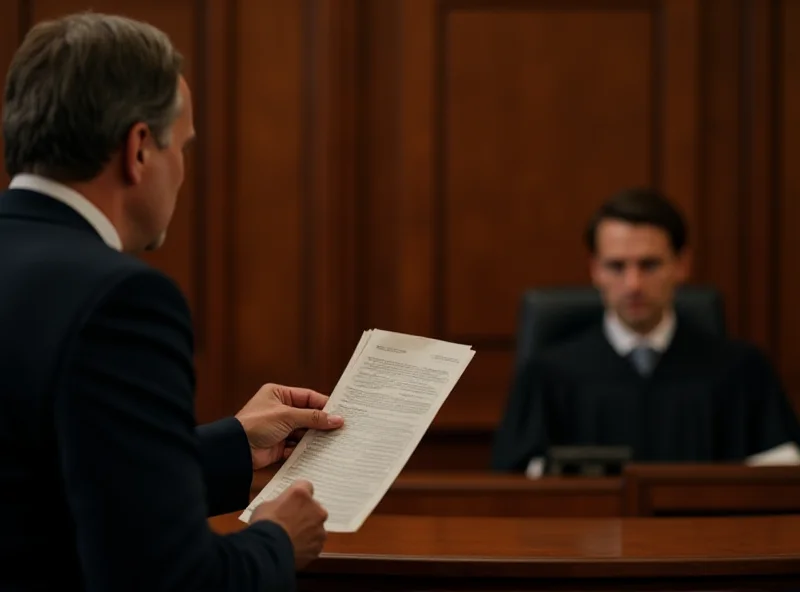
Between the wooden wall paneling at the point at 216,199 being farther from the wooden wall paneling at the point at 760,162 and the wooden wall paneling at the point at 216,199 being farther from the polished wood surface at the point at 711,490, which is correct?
the polished wood surface at the point at 711,490

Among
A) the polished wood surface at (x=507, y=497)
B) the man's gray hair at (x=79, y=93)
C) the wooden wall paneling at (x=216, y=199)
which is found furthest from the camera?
the wooden wall paneling at (x=216, y=199)

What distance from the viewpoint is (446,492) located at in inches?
113

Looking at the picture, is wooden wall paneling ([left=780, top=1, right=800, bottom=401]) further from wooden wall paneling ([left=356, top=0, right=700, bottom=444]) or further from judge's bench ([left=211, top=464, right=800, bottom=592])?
judge's bench ([left=211, top=464, right=800, bottom=592])

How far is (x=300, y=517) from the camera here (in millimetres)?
1742

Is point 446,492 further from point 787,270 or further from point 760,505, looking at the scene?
point 787,270

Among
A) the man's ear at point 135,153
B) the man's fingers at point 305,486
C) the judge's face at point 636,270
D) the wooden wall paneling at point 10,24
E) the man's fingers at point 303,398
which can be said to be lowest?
the man's fingers at point 305,486

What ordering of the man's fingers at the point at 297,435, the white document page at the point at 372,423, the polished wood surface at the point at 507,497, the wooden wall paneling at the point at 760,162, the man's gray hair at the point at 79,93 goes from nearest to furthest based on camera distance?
1. the man's gray hair at the point at 79,93
2. the white document page at the point at 372,423
3. the man's fingers at the point at 297,435
4. the polished wood surface at the point at 507,497
5. the wooden wall paneling at the point at 760,162

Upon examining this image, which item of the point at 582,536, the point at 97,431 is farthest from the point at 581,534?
the point at 97,431

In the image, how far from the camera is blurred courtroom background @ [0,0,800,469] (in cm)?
502

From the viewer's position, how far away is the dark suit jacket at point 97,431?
57.4 inches

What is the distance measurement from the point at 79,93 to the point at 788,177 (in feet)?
13.2

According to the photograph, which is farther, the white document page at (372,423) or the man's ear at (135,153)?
the white document page at (372,423)

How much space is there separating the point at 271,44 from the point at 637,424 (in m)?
2.06

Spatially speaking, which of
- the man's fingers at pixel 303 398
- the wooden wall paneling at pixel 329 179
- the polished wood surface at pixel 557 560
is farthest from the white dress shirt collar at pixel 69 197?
the wooden wall paneling at pixel 329 179
